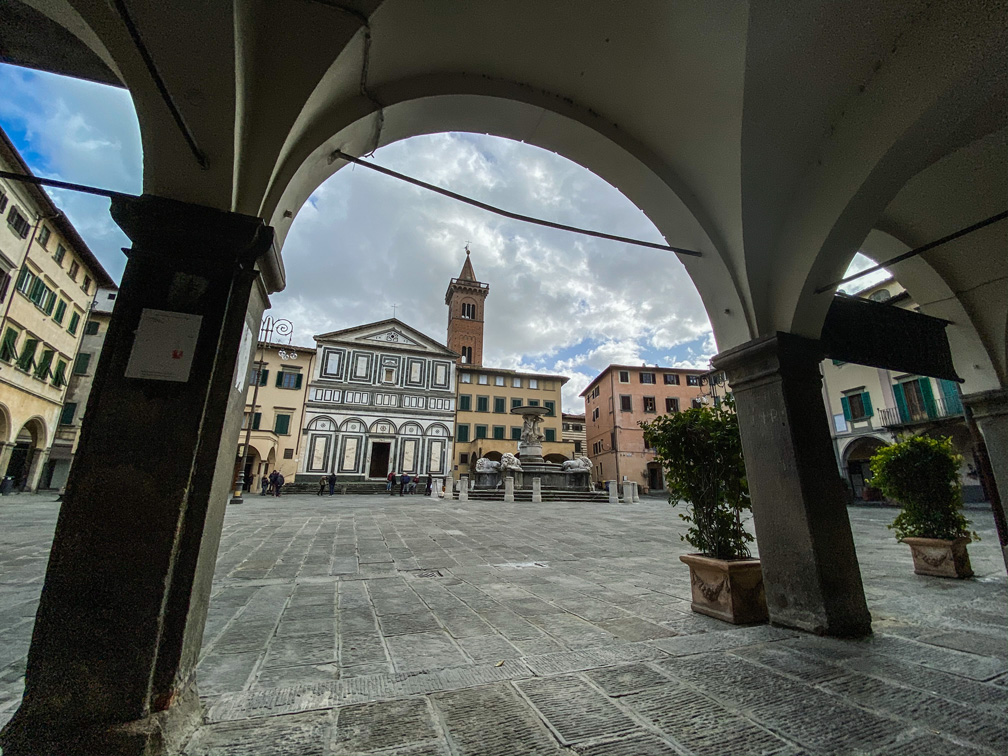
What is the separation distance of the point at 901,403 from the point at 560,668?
24.1m

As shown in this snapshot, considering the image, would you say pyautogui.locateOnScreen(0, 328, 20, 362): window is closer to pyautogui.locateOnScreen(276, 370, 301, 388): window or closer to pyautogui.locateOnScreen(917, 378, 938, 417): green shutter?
pyautogui.locateOnScreen(276, 370, 301, 388): window

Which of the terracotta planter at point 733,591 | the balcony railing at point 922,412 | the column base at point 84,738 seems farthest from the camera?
the balcony railing at point 922,412

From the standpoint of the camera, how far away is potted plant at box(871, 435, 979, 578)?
4.63 m

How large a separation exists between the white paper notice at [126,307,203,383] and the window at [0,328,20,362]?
22190 mm

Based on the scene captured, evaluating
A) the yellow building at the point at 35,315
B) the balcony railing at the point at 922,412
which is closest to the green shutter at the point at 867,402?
the balcony railing at the point at 922,412

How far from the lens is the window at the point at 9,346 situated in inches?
640

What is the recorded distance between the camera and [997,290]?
4629 mm

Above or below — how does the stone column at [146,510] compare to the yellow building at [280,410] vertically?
below

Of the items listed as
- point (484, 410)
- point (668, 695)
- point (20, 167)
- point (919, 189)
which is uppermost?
point (20, 167)

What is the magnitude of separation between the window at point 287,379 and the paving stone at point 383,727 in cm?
3139

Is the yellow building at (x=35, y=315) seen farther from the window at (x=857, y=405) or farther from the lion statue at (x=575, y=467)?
the window at (x=857, y=405)

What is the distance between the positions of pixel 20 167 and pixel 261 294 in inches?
830

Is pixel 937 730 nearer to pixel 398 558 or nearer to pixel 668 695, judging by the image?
pixel 668 695

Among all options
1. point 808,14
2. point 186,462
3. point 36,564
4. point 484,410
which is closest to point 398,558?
point 36,564
